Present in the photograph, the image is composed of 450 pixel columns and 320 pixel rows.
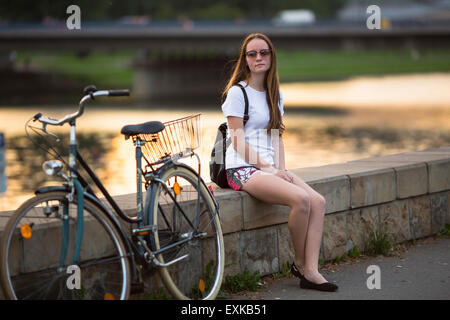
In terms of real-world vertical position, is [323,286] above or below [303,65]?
below

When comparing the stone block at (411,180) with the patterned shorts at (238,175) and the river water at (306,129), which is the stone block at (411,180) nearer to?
the patterned shorts at (238,175)

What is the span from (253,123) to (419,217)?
7.18 ft

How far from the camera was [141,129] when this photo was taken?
4.57 m

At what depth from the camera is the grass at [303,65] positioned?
67875mm

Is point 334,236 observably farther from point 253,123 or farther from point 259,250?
point 253,123

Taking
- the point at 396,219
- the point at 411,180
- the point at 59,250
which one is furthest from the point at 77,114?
the point at 411,180

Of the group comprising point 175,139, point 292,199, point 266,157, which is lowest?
point 292,199

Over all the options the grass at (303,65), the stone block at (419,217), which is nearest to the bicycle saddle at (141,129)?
the stone block at (419,217)

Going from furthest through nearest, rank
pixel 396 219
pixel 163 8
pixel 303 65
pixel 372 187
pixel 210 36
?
pixel 163 8 → pixel 303 65 → pixel 210 36 → pixel 396 219 → pixel 372 187

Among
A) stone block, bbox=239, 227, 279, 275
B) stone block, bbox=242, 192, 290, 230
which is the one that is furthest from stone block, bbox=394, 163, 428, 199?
stone block, bbox=239, 227, 279, 275

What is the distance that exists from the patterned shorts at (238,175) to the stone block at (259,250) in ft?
1.08

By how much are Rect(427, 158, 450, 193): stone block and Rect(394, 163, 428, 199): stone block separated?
0.25 ft

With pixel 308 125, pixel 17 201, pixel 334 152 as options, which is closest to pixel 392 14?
pixel 308 125

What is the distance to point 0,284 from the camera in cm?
400
